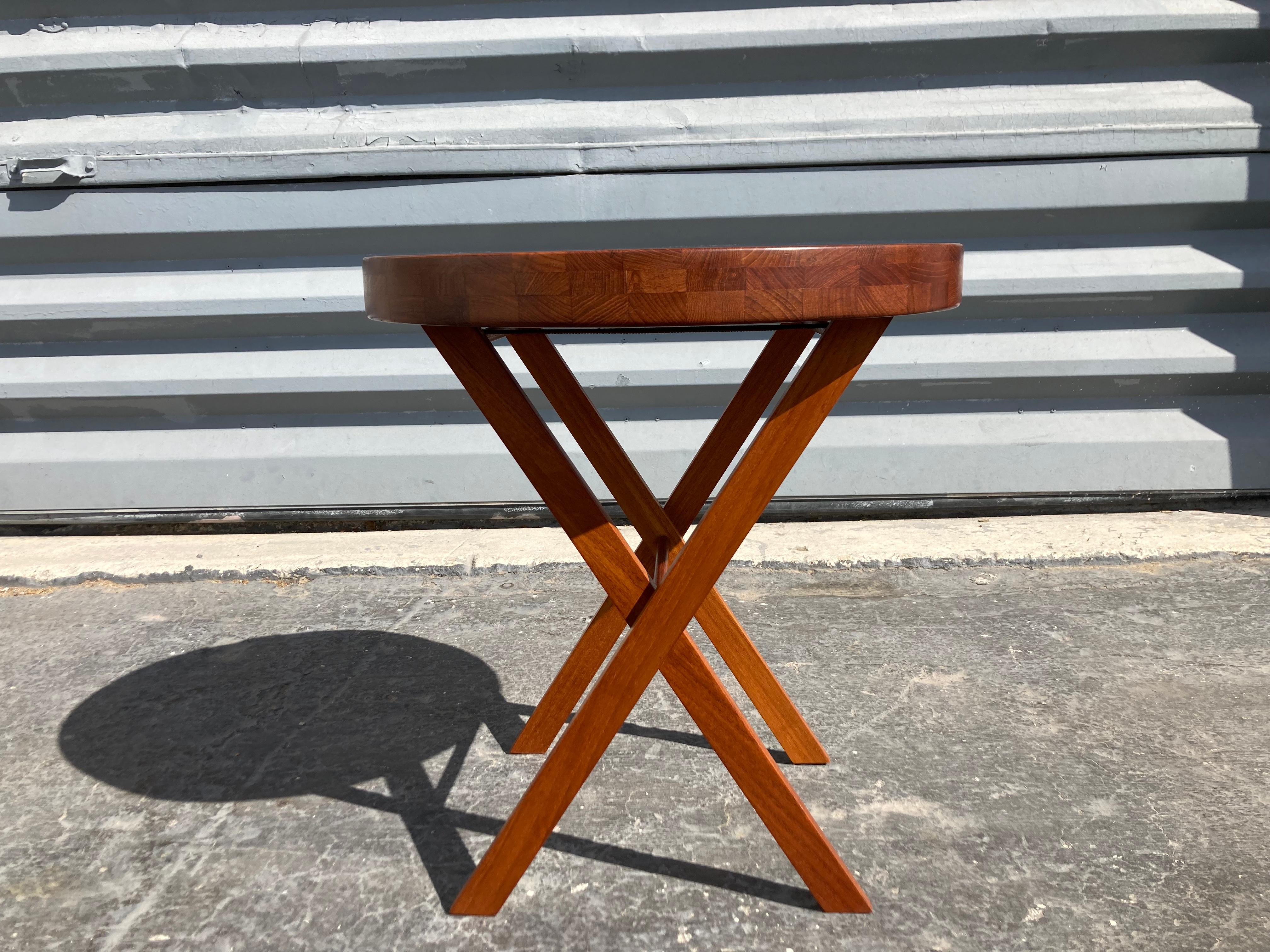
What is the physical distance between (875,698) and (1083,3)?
204 centimetres

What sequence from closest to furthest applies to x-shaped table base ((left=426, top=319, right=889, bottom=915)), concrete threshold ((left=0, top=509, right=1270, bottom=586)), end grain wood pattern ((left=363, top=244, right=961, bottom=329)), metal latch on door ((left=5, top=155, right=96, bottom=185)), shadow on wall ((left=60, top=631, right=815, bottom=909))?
end grain wood pattern ((left=363, top=244, right=961, bottom=329)), x-shaped table base ((left=426, top=319, right=889, bottom=915)), shadow on wall ((left=60, top=631, right=815, bottom=909)), concrete threshold ((left=0, top=509, right=1270, bottom=586)), metal latch on door ((left=5, top=155, right=96, bottom=185))

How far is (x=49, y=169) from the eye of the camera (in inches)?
110

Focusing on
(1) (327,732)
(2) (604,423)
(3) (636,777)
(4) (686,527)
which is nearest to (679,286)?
(2) (604,423)

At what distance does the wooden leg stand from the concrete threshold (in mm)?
990

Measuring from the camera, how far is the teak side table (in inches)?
41.7

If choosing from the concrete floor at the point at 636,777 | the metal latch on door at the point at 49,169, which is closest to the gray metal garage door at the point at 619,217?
the metal latch on door at the point at 49,169

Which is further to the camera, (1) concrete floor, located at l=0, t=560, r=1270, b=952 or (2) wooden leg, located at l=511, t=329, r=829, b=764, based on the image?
(2) wooden leg, located at l=511, t=329, r=829, b=764

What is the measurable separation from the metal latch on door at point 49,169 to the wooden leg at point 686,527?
205 cm

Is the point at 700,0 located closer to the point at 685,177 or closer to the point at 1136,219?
the point at 685,177

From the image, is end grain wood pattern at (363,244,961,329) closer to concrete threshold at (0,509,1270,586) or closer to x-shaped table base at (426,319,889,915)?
x-shaped table base at (426,319,889,915)

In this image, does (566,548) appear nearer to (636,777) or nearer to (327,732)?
(327,732)

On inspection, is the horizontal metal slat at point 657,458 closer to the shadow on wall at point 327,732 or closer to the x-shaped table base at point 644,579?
the shadow on wall at point 327,732

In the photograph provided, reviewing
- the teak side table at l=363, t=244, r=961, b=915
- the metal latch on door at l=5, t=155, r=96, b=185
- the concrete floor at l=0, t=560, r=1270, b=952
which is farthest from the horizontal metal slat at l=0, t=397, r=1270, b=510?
the teak side table at l=363, t=244, r=961, b=915

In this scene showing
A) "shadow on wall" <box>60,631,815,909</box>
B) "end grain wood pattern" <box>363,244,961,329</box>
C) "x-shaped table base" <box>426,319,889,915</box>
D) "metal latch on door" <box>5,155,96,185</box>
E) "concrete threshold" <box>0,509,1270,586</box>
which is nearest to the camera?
"end grain wood pattern" <box>363,244,961,329</box>
